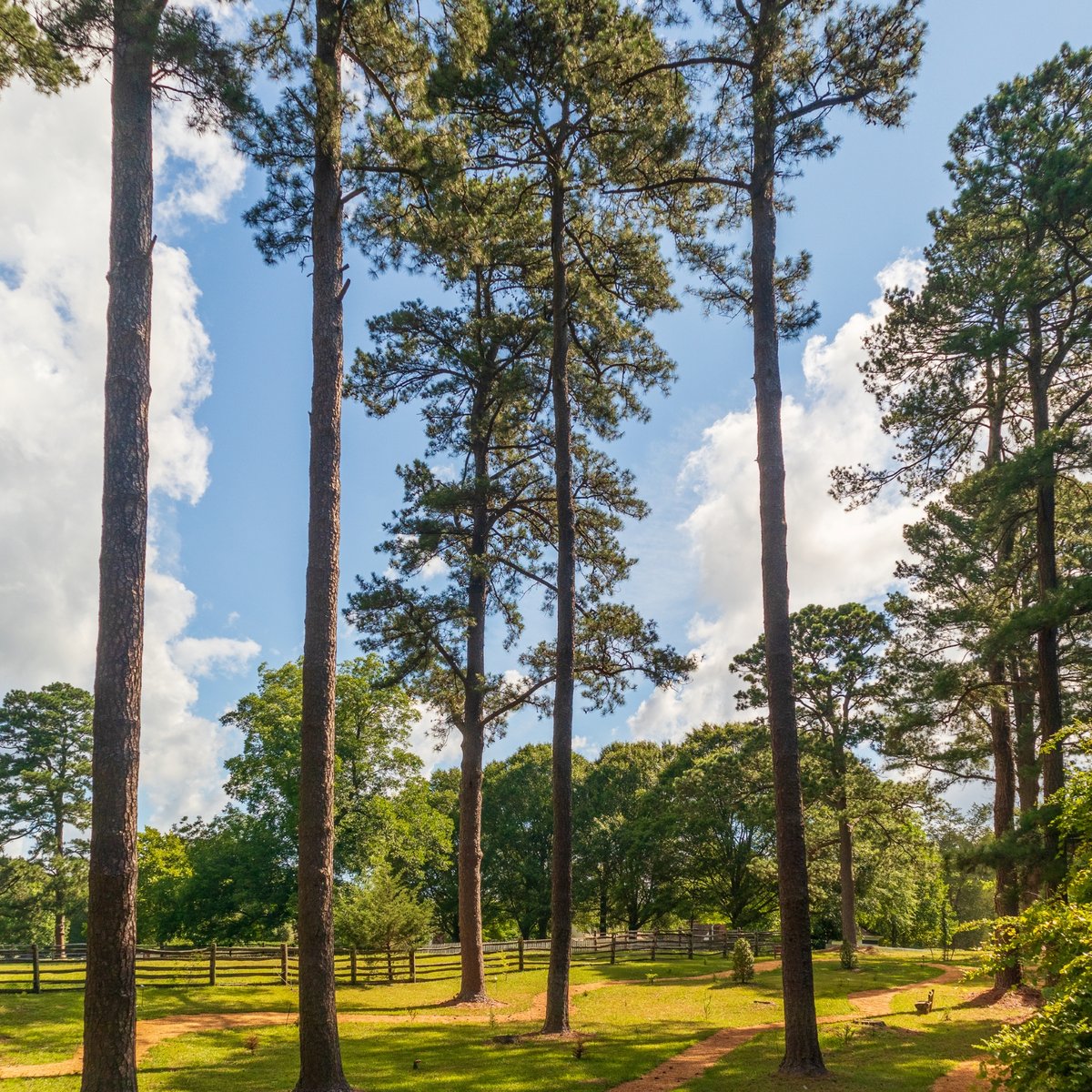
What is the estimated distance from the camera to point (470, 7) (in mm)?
10797

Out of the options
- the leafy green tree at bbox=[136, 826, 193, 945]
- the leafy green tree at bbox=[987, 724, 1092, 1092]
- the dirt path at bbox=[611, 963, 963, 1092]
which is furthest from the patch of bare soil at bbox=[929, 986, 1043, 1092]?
the leafy green tree at bbox=[136, 826, 193, 945]

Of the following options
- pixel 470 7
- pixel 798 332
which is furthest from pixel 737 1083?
pixel 470 7

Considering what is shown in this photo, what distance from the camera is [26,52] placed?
8.04 m

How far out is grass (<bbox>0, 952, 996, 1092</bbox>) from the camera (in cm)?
994

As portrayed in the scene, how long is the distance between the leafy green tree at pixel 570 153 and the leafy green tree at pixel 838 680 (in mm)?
15804

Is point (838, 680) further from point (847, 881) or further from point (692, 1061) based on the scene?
point (692, 1061)

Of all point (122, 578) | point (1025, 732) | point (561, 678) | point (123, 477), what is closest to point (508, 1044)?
point (561, 678)

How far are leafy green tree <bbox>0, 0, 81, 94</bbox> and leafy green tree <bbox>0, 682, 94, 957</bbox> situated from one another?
27.9m

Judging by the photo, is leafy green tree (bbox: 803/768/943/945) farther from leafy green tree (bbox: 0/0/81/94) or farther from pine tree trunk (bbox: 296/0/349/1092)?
leafy green tree (bbox: 0/0/81/94)

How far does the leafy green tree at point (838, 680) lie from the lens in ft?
92.0

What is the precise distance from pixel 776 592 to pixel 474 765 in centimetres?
954

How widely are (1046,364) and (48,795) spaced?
3342 centimetres

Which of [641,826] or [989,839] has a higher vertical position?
[989,839]

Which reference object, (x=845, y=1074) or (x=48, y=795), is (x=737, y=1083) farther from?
(x=48, y=795)
